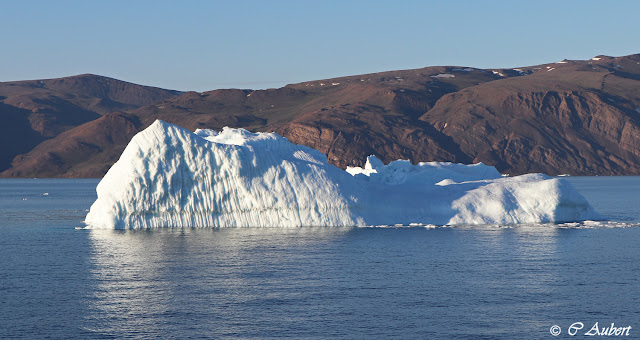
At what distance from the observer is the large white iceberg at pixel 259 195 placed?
53.0 meters

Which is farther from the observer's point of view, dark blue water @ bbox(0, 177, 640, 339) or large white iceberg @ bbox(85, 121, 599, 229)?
large white iceberg @ bbox(85, 121, 599, 229)

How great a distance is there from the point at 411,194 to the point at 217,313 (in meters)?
31.3

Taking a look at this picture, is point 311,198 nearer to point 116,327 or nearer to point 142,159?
point 142,159

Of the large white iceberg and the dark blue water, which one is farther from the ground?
the large white iceberg

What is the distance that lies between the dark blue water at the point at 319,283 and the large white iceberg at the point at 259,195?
5.42ft

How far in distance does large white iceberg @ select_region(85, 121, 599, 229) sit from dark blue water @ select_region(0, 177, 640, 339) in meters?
1.65

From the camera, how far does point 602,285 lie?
108ft

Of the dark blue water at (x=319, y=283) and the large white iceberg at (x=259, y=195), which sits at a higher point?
the large white iceberg at (x=259, y=195)

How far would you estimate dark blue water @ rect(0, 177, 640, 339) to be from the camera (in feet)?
85.6

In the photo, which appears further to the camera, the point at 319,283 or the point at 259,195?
the point at 259,195

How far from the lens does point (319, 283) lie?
33.4 metres

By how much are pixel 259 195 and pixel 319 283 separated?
2081 cm

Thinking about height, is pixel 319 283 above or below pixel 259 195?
below

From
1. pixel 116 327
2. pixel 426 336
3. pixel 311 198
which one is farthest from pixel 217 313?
pixel 311 198
